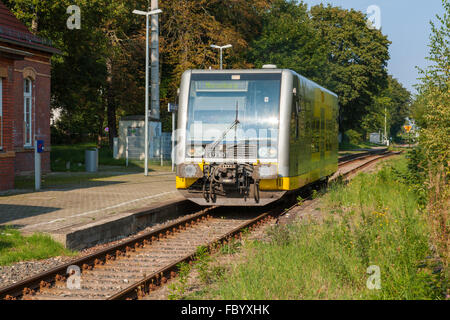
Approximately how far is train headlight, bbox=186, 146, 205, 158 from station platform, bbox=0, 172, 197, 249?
136 centimetres

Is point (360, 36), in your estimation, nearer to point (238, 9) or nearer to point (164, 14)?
point (238, 9)

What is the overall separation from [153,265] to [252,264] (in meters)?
1.82

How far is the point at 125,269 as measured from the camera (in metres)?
8.20

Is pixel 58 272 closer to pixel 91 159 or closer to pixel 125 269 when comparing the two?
pixel 125 269

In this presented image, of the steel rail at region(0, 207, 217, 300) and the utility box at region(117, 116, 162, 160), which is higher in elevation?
the utility box at region(117, 116, 162, 160)

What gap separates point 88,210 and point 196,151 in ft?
8.39

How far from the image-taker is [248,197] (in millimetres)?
12641

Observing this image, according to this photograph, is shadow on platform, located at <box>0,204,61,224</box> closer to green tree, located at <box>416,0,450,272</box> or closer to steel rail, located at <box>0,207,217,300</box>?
steel rail, located at <box>0,207,217,300</box>

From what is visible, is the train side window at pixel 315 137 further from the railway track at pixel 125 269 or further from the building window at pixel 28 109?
the building window at pixel 28 109

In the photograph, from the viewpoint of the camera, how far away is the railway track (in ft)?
22.5

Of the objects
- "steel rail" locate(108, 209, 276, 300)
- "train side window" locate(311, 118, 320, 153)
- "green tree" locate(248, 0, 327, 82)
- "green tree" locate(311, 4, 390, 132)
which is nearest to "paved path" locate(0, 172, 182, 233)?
"steel rail" locate(108, 209, 276, 300)

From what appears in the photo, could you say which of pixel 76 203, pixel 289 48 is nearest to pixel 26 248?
pixel 76 203

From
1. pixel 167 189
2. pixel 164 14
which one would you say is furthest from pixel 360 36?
pixel 167 189

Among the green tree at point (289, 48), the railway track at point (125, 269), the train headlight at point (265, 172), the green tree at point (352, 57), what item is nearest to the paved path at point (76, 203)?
Result: the railway track at point (125, 269)
